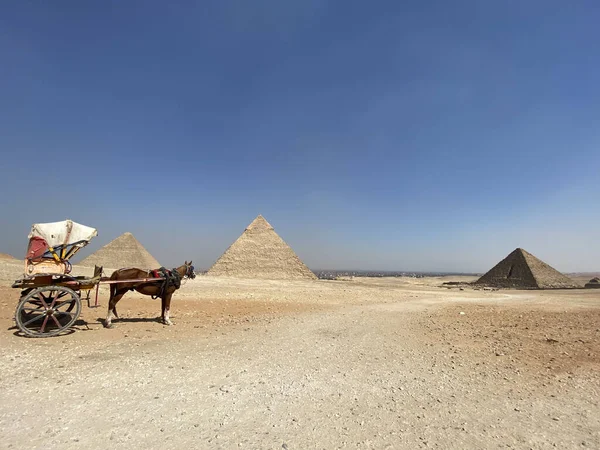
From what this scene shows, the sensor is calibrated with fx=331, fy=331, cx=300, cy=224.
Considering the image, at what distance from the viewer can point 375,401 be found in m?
3.99

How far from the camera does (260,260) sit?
49.1m

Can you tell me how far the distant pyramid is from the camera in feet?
168

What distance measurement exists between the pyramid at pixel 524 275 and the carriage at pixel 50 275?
52.6 m

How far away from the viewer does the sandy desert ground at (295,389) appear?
311 cm

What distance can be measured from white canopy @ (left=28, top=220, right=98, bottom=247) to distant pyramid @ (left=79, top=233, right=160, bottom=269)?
47.3 meters

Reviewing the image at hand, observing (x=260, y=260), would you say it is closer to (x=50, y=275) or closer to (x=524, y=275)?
(x=524, y=275)

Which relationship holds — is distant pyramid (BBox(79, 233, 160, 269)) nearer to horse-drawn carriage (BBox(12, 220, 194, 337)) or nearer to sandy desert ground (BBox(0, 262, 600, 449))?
horse-drawn carriage (BBox(12, 220, 194, 337))

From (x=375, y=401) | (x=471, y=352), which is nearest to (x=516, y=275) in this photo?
(x=471, y=352)

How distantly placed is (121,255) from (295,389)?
181 feet

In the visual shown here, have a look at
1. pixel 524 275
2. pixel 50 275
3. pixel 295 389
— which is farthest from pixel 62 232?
pixel 524 275

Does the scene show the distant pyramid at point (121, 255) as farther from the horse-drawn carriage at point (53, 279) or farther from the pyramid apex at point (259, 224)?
the horse-drawn carriage at point (53, 279)

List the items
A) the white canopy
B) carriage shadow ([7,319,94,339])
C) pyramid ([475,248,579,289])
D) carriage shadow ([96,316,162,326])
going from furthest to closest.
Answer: pyramid ([475,248,579,289]) < carriage shadow ([96,316,162,326]) < the white canopy < carriage shadow ([7,319,94,339])

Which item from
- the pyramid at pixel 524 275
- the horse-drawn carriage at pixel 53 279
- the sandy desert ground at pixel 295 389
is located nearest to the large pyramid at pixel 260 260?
the pyramid at pixel 524 275

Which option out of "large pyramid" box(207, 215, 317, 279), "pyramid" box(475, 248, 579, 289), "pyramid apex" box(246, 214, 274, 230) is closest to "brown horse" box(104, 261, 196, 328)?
"large pyramid" box(207, 215, 317, 279)
